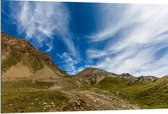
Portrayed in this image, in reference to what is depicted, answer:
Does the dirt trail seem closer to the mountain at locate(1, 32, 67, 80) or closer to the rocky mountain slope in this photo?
the rocky mountain slope

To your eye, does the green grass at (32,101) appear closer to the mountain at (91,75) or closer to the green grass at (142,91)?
the mountain at (91,75)

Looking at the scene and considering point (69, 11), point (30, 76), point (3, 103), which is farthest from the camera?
point (30, 76)

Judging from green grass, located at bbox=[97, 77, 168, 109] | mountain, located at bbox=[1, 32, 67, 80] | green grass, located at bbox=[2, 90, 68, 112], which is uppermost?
mountain, located at bbox=[1, 32, 67, 80]

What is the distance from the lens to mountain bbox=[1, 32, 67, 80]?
18.9 meters

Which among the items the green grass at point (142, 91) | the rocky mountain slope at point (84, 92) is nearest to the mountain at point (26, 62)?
the rocky mountain slope at point (84, 92)

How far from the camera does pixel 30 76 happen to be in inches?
812

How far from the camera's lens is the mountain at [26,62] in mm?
18922

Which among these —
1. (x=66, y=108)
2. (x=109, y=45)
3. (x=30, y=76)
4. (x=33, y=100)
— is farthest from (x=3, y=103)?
(x=109, y=45)

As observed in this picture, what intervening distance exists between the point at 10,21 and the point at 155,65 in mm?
6473

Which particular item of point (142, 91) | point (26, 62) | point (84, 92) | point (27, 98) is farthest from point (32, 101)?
point (26, 62)

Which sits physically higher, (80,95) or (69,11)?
(69,11)

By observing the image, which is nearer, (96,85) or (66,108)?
Answer: (66,108)

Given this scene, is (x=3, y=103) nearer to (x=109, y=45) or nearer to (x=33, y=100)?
(x=33, y=100)

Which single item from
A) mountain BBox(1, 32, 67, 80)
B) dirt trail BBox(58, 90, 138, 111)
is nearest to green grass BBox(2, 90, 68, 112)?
dirt trail BBox(58, 90, 138, 111)
